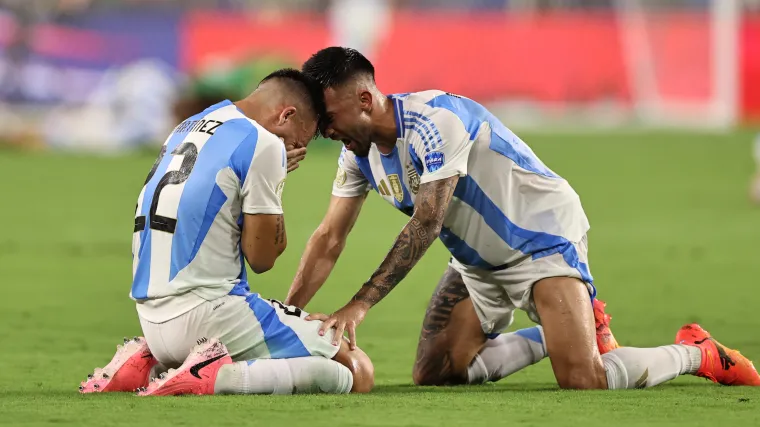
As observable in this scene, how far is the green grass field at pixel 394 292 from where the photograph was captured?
5.06 meters

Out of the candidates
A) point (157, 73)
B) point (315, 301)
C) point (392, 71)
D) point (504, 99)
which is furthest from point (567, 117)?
point (315, 301)

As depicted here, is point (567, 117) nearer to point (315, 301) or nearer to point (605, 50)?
point (605, 50)

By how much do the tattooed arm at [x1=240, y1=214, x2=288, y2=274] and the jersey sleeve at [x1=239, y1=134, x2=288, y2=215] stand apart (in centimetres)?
4

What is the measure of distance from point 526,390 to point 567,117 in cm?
2305

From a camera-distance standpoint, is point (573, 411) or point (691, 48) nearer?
point (573, 411)

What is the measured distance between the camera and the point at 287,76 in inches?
225

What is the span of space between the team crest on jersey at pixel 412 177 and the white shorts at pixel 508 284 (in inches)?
23.1

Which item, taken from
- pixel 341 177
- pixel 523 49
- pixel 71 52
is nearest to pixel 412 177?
pixel 341 177

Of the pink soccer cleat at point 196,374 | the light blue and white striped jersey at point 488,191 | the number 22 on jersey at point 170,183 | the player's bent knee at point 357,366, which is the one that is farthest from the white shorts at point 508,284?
the number 22 on jersey at point 170,183

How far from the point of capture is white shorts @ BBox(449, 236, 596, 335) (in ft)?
20.2

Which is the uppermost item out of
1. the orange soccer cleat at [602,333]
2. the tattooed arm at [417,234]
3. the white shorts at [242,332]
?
the tattooed arm at [417,234]

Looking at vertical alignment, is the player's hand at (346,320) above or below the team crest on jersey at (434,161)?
below

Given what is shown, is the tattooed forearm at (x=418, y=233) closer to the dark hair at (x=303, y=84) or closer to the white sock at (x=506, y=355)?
the dark hair at (x=303, y=84)

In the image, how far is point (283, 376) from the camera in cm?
543
